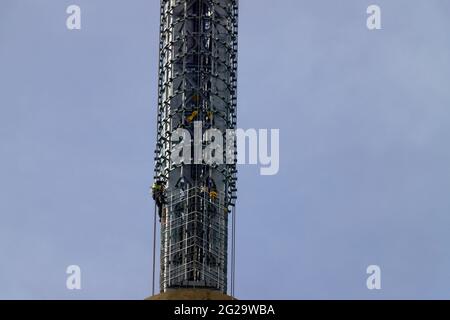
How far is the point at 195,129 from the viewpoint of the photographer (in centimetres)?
15388

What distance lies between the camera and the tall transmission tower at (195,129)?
149 m

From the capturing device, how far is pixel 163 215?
500 feet

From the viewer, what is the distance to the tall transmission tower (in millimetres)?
149125

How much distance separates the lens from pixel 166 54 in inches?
6230
